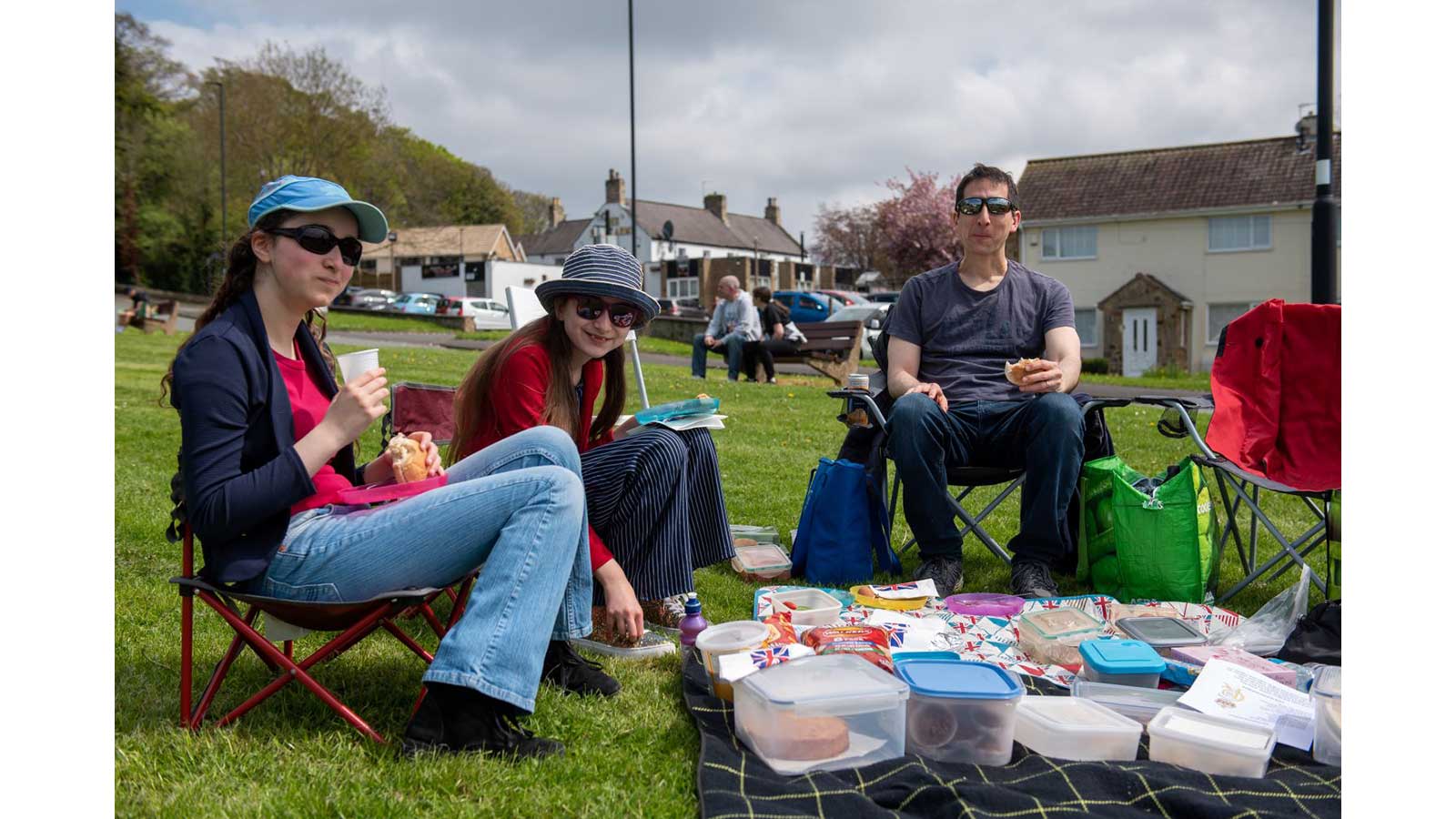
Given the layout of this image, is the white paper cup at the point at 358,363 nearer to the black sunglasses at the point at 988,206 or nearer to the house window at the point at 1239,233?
the black sunglasses at the point at 988,206

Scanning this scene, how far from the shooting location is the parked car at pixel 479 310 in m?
30.2

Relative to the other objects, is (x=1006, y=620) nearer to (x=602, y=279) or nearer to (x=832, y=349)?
(x=602, y=279)

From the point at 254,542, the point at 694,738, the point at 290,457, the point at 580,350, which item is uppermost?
the point at 580,350

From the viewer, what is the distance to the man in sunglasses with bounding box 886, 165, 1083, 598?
3857mm

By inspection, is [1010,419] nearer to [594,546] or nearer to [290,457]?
[594,546]

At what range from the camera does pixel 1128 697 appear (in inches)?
102

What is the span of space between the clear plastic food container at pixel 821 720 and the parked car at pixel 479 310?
2737 centimetres

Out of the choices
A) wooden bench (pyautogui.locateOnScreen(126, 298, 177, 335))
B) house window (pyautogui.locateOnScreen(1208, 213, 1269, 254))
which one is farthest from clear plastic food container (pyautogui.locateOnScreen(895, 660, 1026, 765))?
house window (pyautogui.locateOnScreen(1208, 213, 1269, 254))

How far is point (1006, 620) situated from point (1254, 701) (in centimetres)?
100

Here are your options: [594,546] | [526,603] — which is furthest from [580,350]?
[526,603]

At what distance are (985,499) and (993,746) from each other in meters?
3.54

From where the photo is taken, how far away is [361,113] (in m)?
35.6

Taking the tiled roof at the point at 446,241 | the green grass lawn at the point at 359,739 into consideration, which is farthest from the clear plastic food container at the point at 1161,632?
the tiled roof at the point at 446,241

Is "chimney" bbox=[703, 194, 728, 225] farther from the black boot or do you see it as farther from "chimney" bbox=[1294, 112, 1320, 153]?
the black boot
